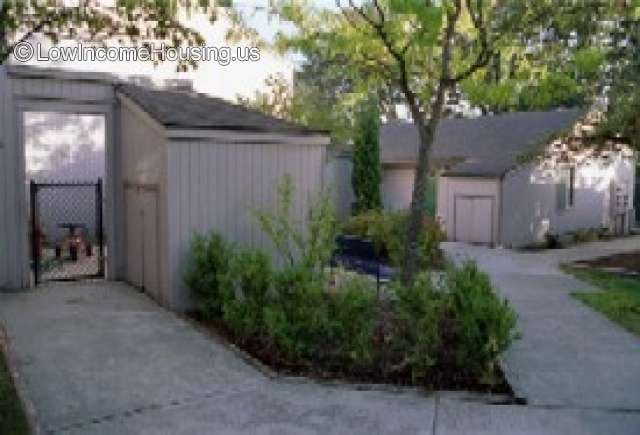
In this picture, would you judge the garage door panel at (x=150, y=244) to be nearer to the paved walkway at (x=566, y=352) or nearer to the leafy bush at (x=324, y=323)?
the leafy bush at (x=324, y=323)

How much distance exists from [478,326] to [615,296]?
6.01m

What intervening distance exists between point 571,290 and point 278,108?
11704 mm

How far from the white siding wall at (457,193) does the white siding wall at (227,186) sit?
9609 millimetres

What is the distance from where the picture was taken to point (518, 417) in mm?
5832

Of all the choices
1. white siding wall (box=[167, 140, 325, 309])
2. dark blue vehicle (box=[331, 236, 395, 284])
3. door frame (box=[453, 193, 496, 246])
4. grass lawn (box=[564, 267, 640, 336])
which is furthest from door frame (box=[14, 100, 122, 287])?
door frame (box=[453, 193, 496, 246])

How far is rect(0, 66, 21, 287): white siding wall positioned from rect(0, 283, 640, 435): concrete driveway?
9.93ft

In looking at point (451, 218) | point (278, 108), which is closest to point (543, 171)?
point (451, 218)

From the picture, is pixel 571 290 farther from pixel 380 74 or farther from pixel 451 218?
pixel 451 218

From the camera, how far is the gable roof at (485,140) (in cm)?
2017

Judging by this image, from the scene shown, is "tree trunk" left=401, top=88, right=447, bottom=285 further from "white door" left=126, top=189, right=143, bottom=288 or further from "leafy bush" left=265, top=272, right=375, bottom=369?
"white door" left=126, top=189, right=143, bottom=288

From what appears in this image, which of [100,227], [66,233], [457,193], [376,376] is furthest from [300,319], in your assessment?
[457,193]

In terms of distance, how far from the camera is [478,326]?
6578 mm

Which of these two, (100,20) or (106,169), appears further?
(106,169)

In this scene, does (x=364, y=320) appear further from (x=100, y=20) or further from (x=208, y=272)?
(x=100, y=20)
